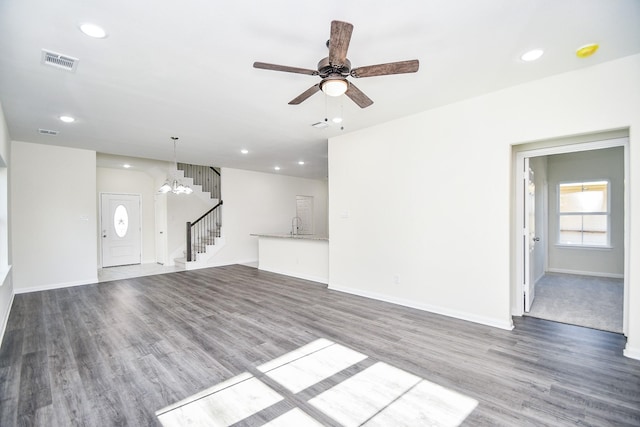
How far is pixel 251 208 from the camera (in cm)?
912

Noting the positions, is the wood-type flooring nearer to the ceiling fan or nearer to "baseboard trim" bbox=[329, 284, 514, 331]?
"baseboard trim" bbox=[329, 284, 514, 331]

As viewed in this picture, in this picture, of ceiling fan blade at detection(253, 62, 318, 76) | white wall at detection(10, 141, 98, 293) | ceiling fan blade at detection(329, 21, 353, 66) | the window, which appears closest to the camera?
ceiling fan blade at detection(329, 21, 353, 66)

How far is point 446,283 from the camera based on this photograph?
3953mm

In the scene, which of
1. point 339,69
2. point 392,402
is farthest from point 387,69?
point 392,402

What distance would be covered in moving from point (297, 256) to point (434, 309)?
3363 millimetres

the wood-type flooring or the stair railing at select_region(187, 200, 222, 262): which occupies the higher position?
the stair railing at select_region(187, 200, 222, 262)

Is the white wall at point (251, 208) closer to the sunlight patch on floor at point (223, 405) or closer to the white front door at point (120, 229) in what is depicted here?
the white front door at point (120, 229)

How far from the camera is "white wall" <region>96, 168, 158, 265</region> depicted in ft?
27.2

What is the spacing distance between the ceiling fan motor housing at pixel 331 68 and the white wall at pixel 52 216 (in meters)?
6.21

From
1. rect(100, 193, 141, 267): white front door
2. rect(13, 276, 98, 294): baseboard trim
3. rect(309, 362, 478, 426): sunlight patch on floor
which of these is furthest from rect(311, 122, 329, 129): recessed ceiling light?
rect(100, 193, 141, 267): white front door

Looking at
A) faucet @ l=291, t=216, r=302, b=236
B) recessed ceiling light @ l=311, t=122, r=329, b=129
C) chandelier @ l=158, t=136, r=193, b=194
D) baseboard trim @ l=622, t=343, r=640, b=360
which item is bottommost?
baseboard trim @ l=622, t=343, r=640, b=360

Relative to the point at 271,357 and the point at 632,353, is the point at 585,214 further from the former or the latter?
the point at 271,357

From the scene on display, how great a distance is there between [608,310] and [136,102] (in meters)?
7.01

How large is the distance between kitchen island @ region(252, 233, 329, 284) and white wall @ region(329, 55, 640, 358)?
0.91 meters
